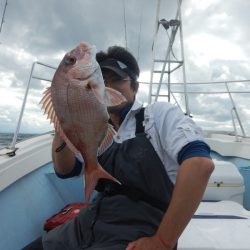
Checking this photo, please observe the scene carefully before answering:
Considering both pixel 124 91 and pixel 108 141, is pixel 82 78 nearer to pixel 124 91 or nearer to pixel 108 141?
pixel 108 141

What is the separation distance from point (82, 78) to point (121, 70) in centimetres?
64

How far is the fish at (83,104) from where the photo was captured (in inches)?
55.9

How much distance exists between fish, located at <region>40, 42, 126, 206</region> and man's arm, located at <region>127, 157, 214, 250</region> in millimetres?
298

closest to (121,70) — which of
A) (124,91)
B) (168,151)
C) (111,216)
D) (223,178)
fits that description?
(124,91)

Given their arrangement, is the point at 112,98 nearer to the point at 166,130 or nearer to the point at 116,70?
the point at 166,130

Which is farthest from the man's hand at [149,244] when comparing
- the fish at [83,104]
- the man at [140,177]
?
the fish at [83,104]

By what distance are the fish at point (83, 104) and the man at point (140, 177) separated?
1.13 feet

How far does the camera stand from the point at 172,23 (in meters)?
5.28

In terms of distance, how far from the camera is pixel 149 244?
4.95ft

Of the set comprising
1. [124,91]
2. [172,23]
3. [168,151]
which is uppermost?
A: [172,23]

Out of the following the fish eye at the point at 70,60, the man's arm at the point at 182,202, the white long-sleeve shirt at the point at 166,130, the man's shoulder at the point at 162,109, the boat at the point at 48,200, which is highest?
the fish eye at the point at 70,60

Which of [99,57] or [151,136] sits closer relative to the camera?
[151,136]

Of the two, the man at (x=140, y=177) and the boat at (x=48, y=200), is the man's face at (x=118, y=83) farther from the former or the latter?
the boat at (x=48, y=200)

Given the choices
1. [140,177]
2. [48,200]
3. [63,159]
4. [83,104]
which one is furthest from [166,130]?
[48,200]
